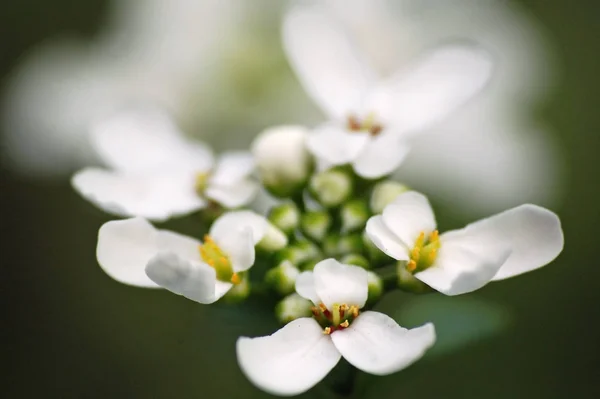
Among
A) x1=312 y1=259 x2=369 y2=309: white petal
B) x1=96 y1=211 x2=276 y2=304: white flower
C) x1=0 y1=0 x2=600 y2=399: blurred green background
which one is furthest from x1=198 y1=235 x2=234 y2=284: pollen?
x1=0 y1=0 x2=600 y2=399: blurred green background

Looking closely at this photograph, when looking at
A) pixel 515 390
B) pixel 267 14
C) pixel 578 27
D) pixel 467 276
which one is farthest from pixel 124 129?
pixel 578 27

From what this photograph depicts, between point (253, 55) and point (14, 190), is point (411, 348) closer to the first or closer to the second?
point (253, 55)

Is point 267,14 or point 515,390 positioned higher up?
point 267,14

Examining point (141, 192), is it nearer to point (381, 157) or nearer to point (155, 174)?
point (155, 174)

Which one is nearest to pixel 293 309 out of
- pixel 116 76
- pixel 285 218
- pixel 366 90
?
pixel 285 218

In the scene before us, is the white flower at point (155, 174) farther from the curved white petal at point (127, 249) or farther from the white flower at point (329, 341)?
the white flower at point (329, 341)

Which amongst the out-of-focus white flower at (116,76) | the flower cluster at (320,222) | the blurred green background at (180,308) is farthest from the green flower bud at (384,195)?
the out-of-focus white flower at (116,76)
